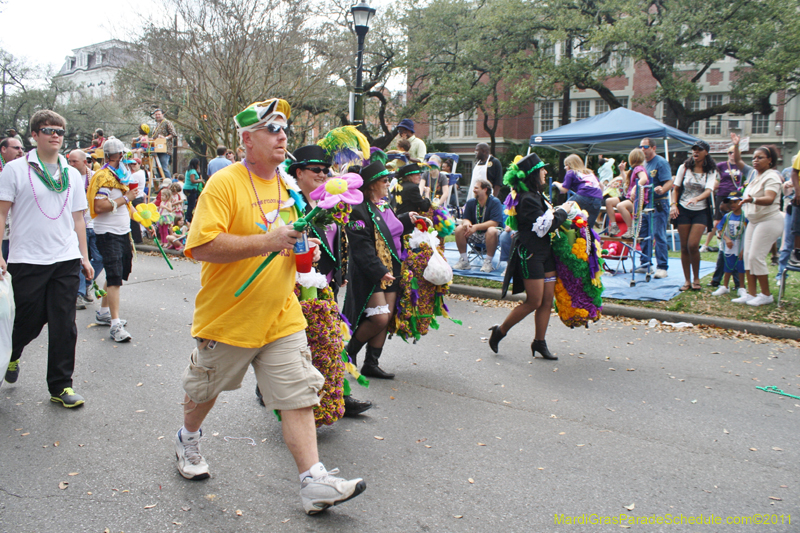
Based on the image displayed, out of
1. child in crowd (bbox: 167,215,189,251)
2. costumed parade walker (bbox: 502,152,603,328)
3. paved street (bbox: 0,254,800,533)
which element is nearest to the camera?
paved street (bbox: 0,254,800,533)

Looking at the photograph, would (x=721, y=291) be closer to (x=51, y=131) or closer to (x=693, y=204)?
(x=693, y=204)

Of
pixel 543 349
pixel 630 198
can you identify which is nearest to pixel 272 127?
pixel 543 349

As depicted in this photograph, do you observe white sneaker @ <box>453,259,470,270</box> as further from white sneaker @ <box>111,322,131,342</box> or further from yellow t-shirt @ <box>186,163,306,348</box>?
yellow t-shirt @ <box>186,163,306,348</box>

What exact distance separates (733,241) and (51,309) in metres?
7.97

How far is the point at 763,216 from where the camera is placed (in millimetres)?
7223

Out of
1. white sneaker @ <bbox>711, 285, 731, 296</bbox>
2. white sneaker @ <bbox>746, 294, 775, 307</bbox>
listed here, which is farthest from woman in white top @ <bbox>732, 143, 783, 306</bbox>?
white sneaker @ <bbox>711, 285, 731, 296</bbox>

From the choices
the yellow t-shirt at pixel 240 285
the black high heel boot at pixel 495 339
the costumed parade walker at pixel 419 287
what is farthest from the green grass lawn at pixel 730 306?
the yellow t-shirt at pixel 240 285

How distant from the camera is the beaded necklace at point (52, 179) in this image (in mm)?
4238

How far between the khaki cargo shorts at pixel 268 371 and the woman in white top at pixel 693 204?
6883 millimetres

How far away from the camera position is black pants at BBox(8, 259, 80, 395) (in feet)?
13.6

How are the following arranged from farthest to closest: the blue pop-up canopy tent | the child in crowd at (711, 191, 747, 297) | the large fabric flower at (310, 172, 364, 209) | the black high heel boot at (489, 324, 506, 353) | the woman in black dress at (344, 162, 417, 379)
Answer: the blue pop-up canopy tent → the child in crowd at (711, 191, 747, 297) → the black high heel boot at (489, 324, 506, 353) → the woman in black dress at (344, 162, 417, 379) → the large fabric flower at (310, 172, 364, 209)

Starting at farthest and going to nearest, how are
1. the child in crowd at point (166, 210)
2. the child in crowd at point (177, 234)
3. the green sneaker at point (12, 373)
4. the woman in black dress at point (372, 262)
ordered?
1. the child in crowd at point (166, 210)
2. the child in crowd at point (177, 234)
3. the green sneaker at point (12, 373)
4. the woman in black dress at point (372, 262)

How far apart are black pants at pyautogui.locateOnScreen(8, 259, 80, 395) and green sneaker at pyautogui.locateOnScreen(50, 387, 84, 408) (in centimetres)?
5

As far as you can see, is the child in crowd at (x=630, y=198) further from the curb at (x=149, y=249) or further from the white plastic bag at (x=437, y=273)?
→ the curb at (x=149, y=249)
